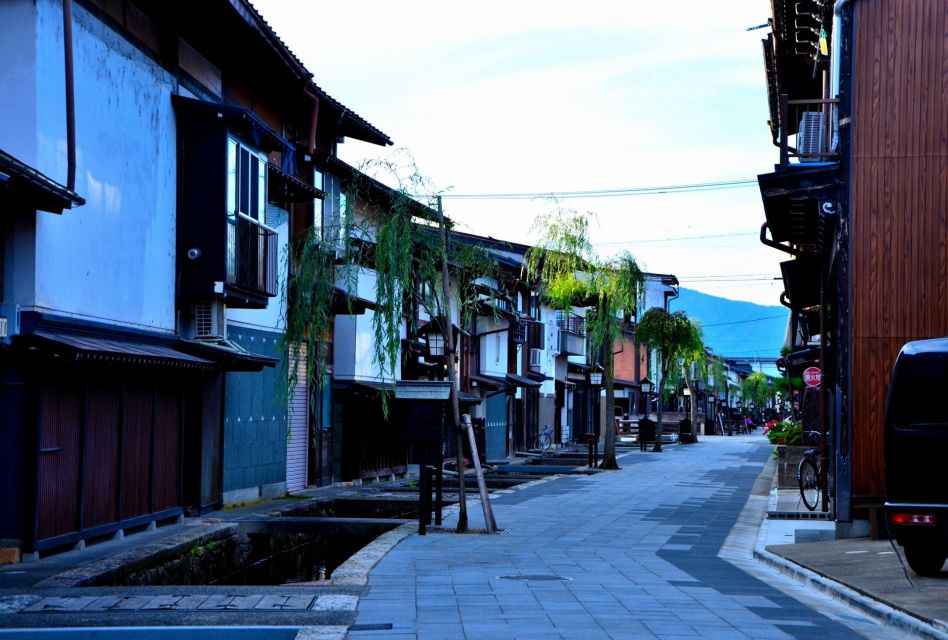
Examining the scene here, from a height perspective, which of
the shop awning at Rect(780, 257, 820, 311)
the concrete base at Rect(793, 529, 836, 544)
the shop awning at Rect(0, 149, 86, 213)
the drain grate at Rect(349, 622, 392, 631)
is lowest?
the concrete base at Rect(793, 529, 836, 544)

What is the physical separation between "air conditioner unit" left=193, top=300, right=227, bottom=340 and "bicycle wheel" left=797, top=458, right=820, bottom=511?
10855 millimetres

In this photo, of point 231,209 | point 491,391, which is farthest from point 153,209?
point 491,391

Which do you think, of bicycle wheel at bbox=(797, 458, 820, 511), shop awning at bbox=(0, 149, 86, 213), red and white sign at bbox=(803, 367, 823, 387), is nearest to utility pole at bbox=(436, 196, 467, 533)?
shop awning at bbox=(0, 149, 86, 213)

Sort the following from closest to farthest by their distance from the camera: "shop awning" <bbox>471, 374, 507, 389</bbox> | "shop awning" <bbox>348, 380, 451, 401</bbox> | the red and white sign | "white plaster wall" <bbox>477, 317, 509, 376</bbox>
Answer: "shop awning" <bbox>348, 380, 451, 401</bbox> < the red and white sign < "shop awning" <bbox>471, 374, 507, 389</bbox> < "white plaster wall" <bbox>477, 317, 509, 376</bbox>

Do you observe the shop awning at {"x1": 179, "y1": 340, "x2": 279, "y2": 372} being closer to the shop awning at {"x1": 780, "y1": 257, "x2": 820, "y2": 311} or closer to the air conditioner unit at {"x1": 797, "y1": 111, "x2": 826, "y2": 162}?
the air conditioner unit at {"x1": 797, "y1": 111, "x2": 826, "y2": 162}

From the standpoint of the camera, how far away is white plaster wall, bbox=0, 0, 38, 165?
14805 mm

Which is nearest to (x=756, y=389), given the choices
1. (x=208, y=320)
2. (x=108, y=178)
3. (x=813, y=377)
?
(x=813, y=377)

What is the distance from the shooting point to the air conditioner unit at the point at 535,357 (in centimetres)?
5962

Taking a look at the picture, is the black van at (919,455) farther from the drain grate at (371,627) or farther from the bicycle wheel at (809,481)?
the bicycle wheel at (809,481)

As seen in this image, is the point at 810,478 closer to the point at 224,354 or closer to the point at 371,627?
the point at 224,354

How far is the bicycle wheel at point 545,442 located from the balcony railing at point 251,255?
37096mm

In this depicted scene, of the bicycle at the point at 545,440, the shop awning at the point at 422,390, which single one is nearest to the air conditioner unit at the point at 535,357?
the bicycle at the point at 545,440

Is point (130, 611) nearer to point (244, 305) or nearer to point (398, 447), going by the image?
point (244, 305)

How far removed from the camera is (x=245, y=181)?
21547 millimetres
